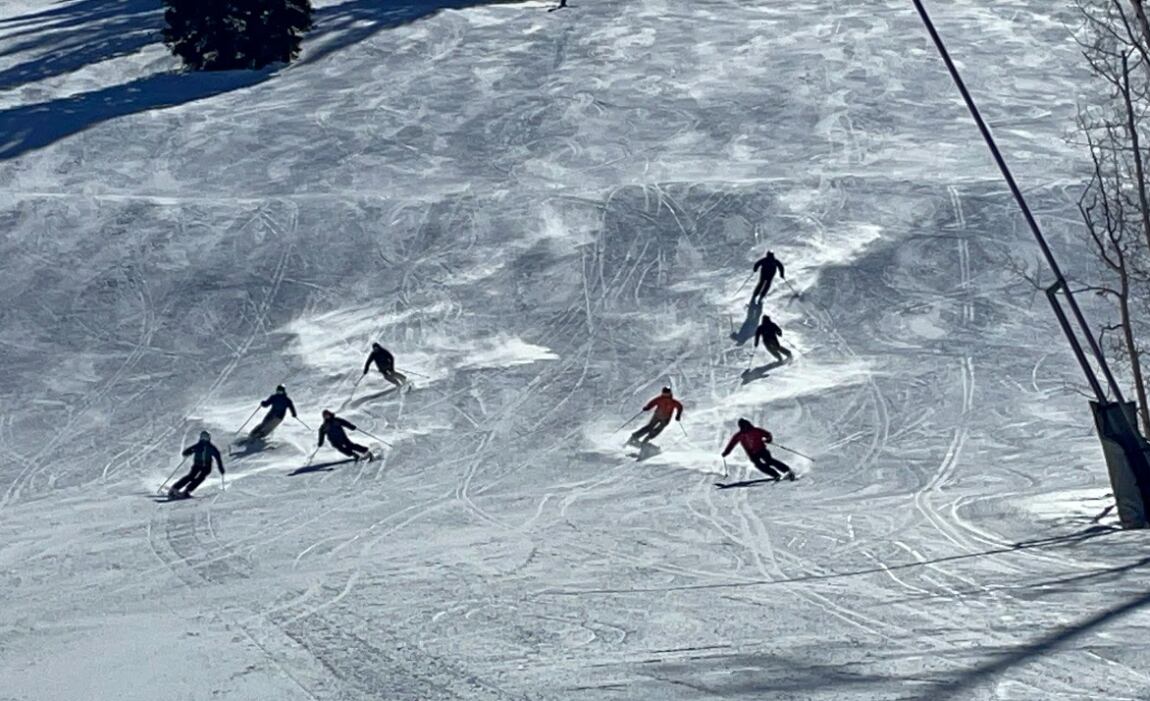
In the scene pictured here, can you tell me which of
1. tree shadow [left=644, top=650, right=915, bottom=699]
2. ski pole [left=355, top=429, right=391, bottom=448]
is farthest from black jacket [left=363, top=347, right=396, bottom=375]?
tree shadow [left=644, top=650, right=915, bottom=699]

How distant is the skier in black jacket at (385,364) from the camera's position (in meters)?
25.9

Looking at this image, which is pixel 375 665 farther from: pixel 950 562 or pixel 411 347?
pixel 411 347

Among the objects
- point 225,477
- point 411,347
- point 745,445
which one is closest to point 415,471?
point 225,477

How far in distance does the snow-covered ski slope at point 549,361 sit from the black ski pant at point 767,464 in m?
0.49

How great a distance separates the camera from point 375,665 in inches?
455

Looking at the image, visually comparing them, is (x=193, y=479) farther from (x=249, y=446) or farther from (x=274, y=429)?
(x=274, y=429)

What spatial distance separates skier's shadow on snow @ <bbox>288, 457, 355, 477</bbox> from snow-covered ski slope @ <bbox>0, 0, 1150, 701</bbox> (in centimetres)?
19

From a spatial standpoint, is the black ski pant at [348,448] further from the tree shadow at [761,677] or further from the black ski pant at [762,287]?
the tree shadow at [761,677]

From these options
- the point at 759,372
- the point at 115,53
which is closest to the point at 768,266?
the point at 759,372

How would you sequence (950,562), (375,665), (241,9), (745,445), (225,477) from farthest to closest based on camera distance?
1. (241,9)
2. (225,477)
3. (745,445)
4. (950,562)
5. (375,665)

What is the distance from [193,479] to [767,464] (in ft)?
23.6

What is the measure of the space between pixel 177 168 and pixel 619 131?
965 cm

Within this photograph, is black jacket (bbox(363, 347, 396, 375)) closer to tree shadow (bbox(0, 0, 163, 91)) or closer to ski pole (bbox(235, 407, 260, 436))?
ski pole (bbox(235, 407, 260, 436))

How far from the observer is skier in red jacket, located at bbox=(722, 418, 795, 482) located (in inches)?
826
